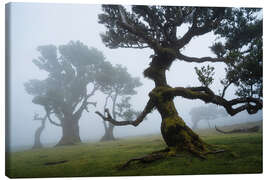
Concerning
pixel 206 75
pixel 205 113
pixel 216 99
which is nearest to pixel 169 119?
pixel 205 113

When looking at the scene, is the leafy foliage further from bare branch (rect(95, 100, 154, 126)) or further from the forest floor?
bare branch (rect(95, 100, 154, 126))

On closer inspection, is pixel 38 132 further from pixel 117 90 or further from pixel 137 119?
pixel 137 119

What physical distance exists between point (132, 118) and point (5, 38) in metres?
3.98

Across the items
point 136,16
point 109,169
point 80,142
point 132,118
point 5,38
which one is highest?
point 136,16

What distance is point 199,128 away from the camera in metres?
8.66

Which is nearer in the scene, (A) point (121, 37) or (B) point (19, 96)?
(B) point (19, 96)

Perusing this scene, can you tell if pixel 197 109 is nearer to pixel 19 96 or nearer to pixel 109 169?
pixel 109 169

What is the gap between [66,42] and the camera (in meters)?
8.17

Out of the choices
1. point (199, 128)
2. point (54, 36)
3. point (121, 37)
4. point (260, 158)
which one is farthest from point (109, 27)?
point (260, 158)

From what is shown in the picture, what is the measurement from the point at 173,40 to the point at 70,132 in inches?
157

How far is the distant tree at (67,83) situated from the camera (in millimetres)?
8039

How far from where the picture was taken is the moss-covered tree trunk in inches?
322

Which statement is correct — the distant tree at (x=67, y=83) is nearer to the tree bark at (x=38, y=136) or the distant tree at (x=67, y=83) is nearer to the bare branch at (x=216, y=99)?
the tree bark at (x=38, y=136)

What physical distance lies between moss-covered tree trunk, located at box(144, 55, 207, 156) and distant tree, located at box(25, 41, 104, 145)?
63.8 inches
